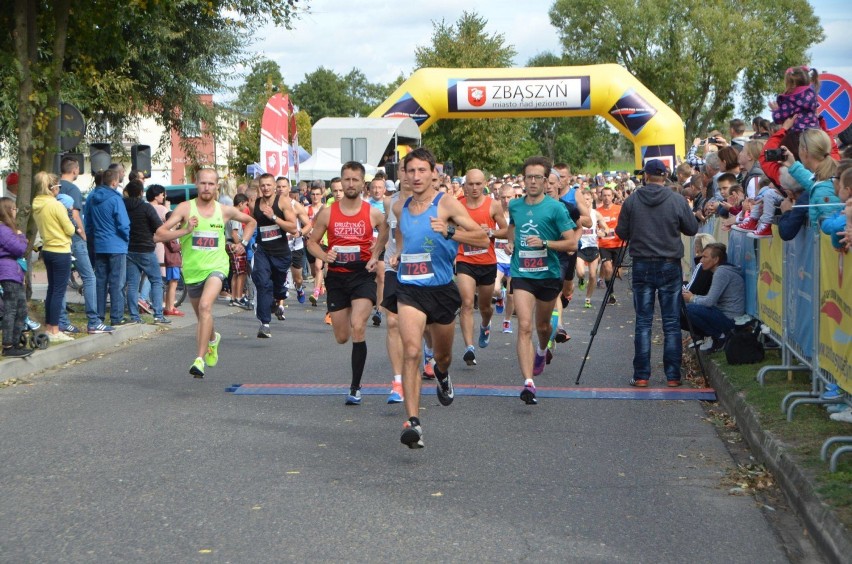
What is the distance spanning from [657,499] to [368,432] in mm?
2540

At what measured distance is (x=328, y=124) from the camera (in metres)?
34.8

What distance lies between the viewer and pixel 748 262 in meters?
11.7

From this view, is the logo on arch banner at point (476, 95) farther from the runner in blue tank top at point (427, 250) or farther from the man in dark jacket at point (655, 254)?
the runner in blue tank top at point (427, 250)

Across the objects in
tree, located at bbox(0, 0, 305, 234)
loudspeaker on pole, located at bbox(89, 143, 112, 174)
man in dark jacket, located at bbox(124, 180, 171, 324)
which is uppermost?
tree, located at bbox(0, 0, 305, 234)

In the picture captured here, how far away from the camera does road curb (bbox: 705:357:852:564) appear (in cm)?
536

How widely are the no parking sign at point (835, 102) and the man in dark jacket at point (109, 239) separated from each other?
8164 mm

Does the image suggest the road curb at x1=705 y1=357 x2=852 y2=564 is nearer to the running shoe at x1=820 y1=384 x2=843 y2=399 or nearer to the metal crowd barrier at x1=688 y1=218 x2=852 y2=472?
the metal crowd barrier at x1=688 y1=218 x2=852 y2=472

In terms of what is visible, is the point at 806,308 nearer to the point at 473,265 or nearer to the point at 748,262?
the point at 748,262

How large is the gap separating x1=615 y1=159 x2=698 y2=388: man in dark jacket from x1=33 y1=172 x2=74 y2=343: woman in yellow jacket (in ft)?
19.8

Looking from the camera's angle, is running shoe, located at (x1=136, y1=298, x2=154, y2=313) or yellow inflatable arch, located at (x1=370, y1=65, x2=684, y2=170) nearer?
running shoe, located at (x1=136, y1=298, x2=154, y2=313)

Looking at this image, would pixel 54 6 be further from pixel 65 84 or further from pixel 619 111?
pixel 619 111

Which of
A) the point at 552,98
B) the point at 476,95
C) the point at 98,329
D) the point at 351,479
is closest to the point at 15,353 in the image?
the point at 98,329

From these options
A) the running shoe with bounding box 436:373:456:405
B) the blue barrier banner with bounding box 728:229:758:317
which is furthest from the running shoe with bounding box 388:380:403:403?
the blue barrier banner with bounding box 728:229:758:317

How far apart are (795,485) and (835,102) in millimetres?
6181
